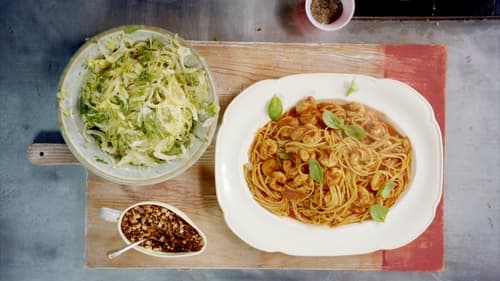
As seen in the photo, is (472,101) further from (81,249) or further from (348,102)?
(81,249)

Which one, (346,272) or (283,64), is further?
(346,272)

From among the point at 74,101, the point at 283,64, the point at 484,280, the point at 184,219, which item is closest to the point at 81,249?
the point at 184,219

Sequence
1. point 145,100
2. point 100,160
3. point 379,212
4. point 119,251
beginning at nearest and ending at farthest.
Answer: point 145,100 < point 100,160 < point 119,251 < point 379,212

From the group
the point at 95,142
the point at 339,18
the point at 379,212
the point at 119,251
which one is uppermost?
the point at 339,18

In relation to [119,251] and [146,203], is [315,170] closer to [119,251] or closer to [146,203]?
[146,203]

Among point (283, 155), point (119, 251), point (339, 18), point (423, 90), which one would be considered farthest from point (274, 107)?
point (119, 251)

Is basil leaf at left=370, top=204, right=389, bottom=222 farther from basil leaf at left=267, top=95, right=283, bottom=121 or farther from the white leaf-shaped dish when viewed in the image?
basil leaf at left=267, top=95, right=283, bottom=121
